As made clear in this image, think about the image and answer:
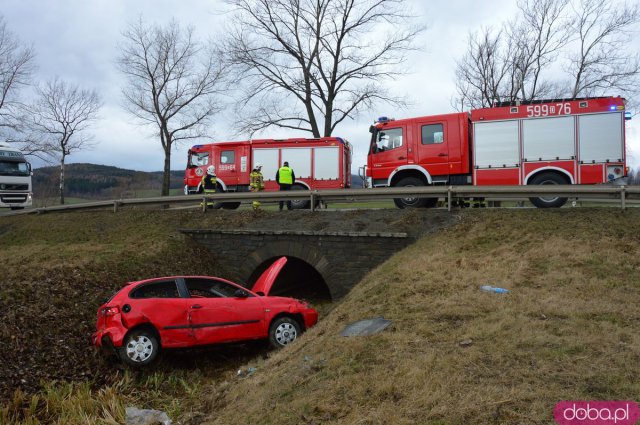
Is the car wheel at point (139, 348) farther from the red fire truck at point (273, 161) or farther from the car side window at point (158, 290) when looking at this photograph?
the red fire truck at point (273, 161)

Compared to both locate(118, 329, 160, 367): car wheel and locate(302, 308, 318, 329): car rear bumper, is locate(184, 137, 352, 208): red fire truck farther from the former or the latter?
locate(118, 329, 160, 367): car wheel

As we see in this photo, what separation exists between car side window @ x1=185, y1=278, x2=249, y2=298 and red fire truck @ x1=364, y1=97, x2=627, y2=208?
21.3ft

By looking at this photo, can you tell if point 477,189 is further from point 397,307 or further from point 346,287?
point 397,307

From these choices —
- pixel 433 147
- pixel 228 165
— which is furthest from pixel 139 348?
pixel 228 165

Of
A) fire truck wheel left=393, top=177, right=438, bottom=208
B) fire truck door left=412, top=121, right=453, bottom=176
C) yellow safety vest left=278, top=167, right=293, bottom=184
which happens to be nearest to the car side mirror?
fire truck wheel left=393, top=177, right=438, bottom=208

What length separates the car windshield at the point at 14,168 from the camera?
23.3m

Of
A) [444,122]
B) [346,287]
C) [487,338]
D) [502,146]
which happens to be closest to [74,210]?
[346,287]

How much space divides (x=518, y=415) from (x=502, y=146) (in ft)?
33.0

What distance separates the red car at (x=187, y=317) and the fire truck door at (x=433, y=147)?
6266mm

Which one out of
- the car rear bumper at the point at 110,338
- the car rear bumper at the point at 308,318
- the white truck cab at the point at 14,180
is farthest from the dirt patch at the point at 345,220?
the white truck cab at the point at 14,180

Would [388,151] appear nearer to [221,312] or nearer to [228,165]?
[221,312]

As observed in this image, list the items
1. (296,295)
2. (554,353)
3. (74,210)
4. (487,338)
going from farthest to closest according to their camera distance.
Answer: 1. (74,210)
2. (296,295)
3. (487,338)
4. (554,353)

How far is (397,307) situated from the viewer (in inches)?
288

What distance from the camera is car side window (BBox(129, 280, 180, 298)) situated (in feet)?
25.6
